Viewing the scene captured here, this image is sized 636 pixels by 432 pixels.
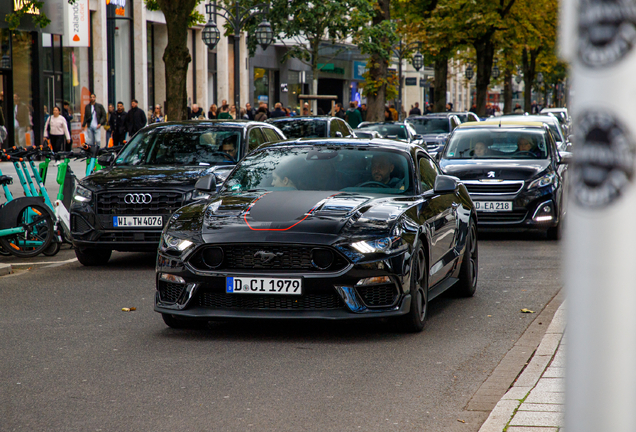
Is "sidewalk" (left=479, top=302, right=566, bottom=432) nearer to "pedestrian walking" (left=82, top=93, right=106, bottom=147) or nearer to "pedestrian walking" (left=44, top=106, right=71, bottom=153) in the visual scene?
"pedestrian walking" (left=44, top=106, right=71, bottom=153)

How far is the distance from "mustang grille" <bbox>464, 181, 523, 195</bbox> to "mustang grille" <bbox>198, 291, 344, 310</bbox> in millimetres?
7563

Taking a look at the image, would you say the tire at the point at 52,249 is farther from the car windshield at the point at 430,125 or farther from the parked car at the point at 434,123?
the car windshield at the point at 430,125

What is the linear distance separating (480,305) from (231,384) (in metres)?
3.47

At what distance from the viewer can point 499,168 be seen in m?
14.1

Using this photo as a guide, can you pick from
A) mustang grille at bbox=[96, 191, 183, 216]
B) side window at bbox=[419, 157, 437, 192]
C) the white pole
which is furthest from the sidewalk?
mustang grille at bbox=[96, 191, 183, 216]

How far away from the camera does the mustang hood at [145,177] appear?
35.7ft

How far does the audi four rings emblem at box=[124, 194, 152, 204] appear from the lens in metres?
10.8

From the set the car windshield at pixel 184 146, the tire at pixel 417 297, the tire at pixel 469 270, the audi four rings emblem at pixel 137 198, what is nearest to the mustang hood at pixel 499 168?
the car windshield at pixel 184 146

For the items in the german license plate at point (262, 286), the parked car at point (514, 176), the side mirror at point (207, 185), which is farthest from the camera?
the parked car at point (514, 176)

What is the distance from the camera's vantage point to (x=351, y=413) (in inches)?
199

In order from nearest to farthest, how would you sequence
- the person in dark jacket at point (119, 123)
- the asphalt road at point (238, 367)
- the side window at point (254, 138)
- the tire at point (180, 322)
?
the asphalt road at point (238, 367) < the tire at point (180, 322) < the side window at point (254, 138) < the person in dark jacket at point (119, 123)

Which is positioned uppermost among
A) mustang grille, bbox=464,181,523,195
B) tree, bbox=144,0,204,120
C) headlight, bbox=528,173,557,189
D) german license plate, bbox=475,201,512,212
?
tree, bbox=144,0,204,120

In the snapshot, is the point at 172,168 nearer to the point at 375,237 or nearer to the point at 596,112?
the point at 375,237

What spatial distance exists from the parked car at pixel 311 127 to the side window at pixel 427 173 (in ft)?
30.3
